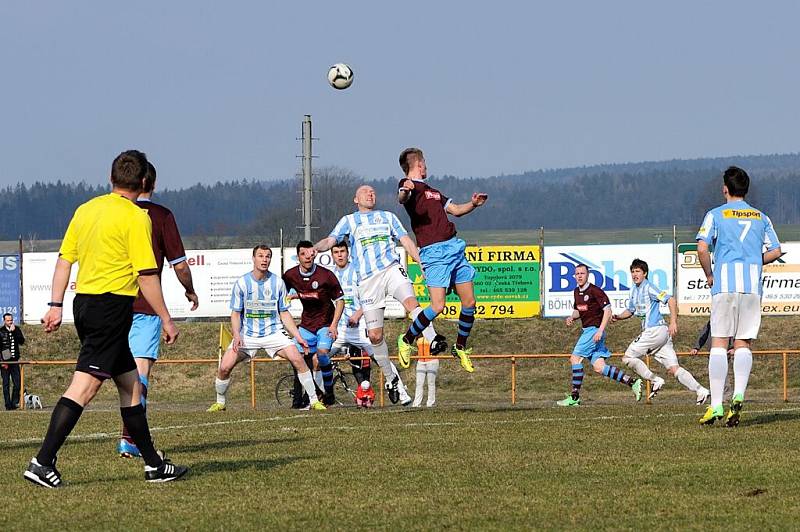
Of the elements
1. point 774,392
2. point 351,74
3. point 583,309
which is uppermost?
point 351,74

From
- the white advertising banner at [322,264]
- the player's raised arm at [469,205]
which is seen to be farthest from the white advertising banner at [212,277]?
the player's raised arm at [469,205]

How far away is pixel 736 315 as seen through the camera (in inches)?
471

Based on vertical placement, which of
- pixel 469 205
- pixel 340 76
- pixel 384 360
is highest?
pixel 340 76

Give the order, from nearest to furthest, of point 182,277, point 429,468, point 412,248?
point 429,468 < point 182,277 < point 412,248

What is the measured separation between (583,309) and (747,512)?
12730 mm

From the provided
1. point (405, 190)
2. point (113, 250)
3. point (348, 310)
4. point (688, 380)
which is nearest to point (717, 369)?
point (405, 190)

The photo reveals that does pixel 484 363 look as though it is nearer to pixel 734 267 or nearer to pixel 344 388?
pixel 344 388

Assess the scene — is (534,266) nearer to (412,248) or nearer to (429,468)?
(412,248)

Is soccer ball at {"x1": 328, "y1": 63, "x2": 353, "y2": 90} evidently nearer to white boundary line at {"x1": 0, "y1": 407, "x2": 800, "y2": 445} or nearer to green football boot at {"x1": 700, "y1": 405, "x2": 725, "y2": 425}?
white boundary line at {"x1": 0, "y1": 407, "x2": 800, "y2": 445}

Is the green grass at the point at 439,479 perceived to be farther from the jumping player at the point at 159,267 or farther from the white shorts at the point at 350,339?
the white shorts at the point at 350,339

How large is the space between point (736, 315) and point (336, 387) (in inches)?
527

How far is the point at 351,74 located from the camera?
3431cm

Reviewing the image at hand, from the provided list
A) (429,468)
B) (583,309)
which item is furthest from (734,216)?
(583,309)

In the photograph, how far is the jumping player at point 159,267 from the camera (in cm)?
1026
